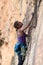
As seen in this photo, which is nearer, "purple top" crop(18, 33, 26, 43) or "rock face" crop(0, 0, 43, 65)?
"rock face" crop(0, 0, 43, 65)

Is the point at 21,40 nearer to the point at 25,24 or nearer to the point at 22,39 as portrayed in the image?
the point at 22,39

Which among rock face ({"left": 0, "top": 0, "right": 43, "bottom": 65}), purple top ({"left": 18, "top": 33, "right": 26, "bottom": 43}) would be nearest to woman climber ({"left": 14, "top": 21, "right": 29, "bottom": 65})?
purple top ({"left": 18, "top": 33, "right": 26, "bottom": 43})

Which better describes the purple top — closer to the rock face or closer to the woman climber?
the woman climber

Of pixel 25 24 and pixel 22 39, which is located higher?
pixel 25 24

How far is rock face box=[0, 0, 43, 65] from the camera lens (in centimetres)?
767

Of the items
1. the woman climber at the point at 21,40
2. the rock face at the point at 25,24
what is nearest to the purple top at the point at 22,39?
the woman climber at the point at 21,40

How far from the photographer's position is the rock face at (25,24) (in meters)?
7.67

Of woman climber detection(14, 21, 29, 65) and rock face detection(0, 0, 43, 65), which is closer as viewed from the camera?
rock face detection(0, 0, 43, 65)

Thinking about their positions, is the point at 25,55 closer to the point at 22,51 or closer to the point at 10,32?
the point at 22,51

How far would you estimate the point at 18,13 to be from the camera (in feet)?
37.8

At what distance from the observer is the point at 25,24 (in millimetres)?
9047

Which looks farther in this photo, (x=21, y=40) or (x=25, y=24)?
(x=25, y=24)

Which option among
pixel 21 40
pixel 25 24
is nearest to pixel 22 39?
pixel 21 40

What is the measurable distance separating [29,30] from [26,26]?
588 mm
